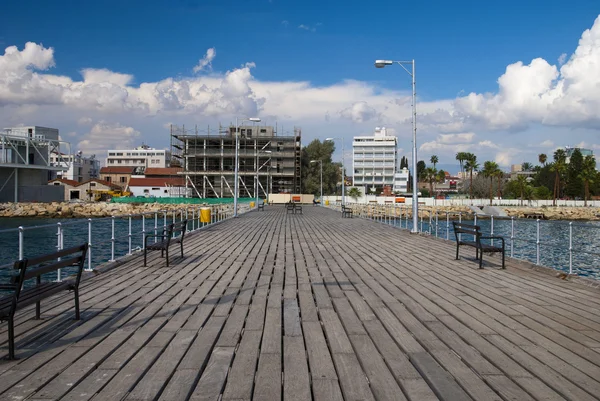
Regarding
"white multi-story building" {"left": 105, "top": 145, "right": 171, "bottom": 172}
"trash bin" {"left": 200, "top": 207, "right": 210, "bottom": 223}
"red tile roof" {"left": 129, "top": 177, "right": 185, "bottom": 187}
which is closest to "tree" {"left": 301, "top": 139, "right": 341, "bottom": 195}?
"red tile roof" {"left": 129, "top": 177, "right": 185, "bottom": 187}

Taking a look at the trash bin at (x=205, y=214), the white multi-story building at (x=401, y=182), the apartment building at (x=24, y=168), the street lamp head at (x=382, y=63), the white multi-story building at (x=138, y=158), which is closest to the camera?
the street lamp head at (x=382, y=63)

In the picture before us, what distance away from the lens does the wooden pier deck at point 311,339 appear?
3447 mm

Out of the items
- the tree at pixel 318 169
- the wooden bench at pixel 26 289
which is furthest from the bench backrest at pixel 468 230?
the tree at pixel 318 169

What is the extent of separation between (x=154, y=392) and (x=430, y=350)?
241 cm

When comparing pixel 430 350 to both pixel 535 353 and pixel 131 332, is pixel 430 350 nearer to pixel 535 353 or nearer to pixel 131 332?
pixel 535 353

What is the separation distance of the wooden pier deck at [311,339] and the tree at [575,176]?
99.5 metres

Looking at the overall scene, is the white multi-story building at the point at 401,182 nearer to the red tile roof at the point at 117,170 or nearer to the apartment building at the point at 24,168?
the red tile roof at the point at 117,170

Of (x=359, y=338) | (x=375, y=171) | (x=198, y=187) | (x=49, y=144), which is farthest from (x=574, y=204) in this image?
(x=359, y=338)

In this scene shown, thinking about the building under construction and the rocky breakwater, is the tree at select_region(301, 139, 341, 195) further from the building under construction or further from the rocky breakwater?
the rocky breakwater

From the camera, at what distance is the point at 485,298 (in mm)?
6684

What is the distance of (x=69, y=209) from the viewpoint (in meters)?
62.5

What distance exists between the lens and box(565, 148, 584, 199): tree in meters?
94.1

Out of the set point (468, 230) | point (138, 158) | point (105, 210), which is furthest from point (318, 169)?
point (468, 230)

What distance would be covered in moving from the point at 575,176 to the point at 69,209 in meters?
90.8
